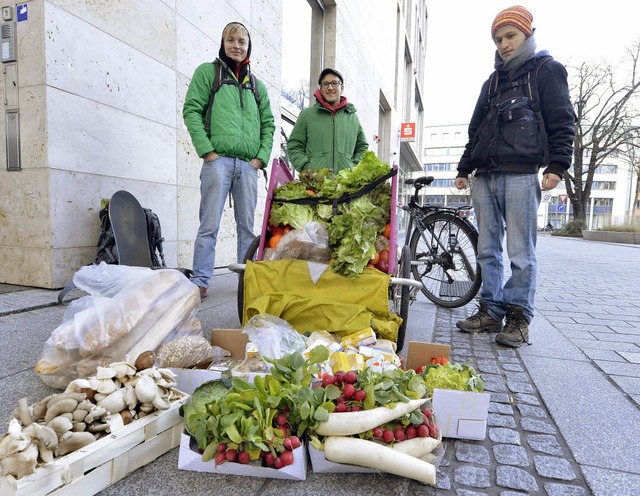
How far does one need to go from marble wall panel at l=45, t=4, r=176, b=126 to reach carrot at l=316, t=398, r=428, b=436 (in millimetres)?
3825

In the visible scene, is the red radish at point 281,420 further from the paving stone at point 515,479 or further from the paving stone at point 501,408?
the paving stone at point 501,408

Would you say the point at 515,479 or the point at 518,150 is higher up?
the point at 518,150

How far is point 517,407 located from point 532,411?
66mm

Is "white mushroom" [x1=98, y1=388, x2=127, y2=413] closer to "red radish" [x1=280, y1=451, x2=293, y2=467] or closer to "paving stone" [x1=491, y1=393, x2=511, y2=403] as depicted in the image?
"red radish" [x1=280, y1=451, x2=293, y2=467]

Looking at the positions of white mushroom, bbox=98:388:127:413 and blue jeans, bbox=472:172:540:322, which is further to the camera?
blue jeans, bbox=472:172:540:322

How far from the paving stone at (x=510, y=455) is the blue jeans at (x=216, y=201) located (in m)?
3.02

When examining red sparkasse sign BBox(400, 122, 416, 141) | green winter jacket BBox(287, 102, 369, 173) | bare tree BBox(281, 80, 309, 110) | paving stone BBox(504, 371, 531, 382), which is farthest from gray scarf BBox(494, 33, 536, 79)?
red sparkasse sign BBox(400, 122, 416, 141)

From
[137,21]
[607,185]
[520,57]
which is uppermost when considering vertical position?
[607,185]

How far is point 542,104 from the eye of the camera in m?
3.12

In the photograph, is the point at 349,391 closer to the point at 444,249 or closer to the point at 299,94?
the point at 444,249

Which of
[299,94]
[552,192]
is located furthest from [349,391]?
[552,192]

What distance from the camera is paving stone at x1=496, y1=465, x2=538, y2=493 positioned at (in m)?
1.49

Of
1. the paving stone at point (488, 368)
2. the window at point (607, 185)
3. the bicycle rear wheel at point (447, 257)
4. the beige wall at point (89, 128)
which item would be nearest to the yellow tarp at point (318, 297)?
the paving stone at point (488, 368)

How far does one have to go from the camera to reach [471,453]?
170cm
